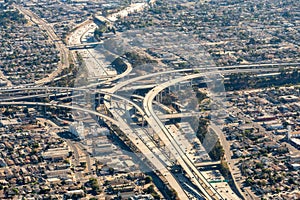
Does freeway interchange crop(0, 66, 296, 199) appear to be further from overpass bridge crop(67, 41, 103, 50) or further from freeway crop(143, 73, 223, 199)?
overpass bridge crop(67, 41, 103, 50)

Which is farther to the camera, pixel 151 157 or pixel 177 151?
pixel 177 151

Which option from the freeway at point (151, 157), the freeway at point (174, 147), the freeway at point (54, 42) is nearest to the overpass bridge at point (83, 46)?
the freeway at point (54, 42)

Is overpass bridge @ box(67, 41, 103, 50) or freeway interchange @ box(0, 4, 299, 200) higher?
freeway interchange @ box(0, 4, 299, 200)

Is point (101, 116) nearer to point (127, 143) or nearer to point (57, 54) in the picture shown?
point (127, 143)

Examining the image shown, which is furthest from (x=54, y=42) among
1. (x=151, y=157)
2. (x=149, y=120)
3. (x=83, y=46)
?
(x=151, y=157)

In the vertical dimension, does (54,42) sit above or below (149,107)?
below

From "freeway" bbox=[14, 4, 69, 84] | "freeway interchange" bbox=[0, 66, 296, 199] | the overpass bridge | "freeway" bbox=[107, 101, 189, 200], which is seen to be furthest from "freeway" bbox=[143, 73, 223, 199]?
the overpass bridge

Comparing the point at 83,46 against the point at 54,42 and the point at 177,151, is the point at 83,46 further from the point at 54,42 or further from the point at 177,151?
the point at 177,151

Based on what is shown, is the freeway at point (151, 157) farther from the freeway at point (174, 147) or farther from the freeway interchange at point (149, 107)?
the freeway at point (174, 147)

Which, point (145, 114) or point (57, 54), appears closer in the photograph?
point (145, 114)

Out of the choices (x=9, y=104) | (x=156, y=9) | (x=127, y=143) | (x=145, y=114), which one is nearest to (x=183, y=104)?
(x=145, y=114)

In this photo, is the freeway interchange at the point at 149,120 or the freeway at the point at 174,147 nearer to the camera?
the freeway at the point at 174,147
